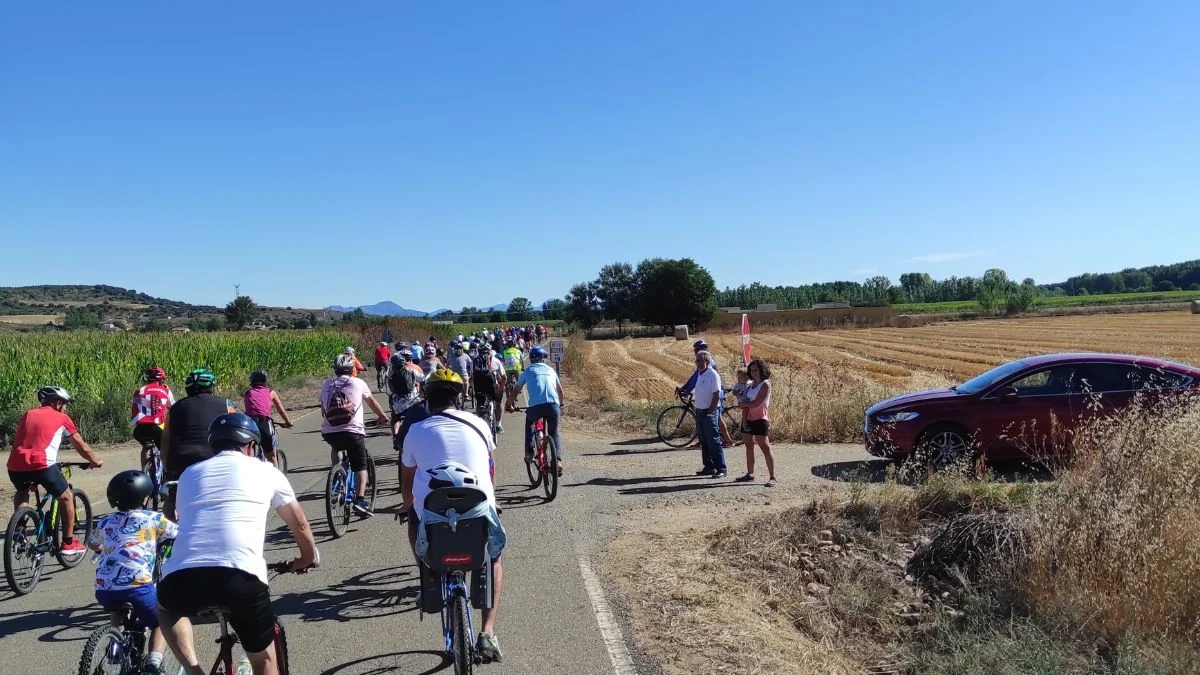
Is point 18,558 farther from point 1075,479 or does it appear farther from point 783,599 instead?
point 1075,479

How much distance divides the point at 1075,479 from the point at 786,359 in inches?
1245

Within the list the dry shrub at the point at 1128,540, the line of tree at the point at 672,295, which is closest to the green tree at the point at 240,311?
the line of tree at the point at 672,295

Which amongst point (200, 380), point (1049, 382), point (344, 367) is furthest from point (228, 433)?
point (1049, 382)

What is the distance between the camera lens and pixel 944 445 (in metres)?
11.0

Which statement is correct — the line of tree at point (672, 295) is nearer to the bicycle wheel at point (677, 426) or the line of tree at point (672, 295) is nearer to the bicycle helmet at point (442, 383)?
the bicycle wheel at point (677, 426)

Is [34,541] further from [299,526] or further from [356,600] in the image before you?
[299,526]

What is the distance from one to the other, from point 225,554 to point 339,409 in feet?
16.6

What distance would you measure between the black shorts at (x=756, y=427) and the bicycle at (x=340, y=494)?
16.2 feet

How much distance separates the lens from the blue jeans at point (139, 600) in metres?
4.29

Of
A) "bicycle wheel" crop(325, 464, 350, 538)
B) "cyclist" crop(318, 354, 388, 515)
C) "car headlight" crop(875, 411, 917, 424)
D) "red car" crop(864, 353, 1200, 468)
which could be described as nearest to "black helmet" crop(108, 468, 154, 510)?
"bicycle wheel" crop(325, 464, 350, 538)

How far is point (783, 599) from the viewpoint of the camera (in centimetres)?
661

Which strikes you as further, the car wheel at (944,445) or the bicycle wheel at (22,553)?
the car wheel at (944,445)

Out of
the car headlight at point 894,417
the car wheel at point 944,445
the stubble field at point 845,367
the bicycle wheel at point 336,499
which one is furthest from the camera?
the stubble field at point 845,367

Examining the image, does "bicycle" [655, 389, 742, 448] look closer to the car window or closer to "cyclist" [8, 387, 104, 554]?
the car window
